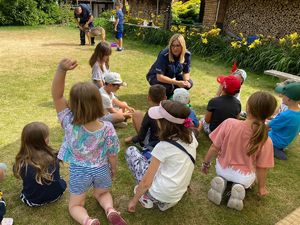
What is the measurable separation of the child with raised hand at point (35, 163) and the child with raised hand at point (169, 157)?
795 millimetres

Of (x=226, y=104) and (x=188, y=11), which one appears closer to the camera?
(x=226, y=104)

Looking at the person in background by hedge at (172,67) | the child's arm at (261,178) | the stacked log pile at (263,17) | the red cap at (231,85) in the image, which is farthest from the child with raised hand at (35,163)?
the stacked log pile at (263,17)

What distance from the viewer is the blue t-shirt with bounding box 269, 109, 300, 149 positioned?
346cm

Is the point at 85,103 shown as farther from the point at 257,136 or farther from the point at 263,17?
the point at 263,17

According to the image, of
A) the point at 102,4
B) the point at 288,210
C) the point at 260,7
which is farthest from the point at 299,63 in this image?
the point at 102,4

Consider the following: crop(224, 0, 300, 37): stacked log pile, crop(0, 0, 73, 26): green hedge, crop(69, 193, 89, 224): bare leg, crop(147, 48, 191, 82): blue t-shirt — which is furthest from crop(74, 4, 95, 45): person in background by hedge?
crop(69, 193, 89, 224): bare leg

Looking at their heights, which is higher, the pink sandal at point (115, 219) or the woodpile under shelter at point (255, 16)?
the woodpile under shelter at point (255, 16)

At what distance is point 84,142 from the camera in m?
2.24

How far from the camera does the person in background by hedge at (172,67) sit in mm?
4660

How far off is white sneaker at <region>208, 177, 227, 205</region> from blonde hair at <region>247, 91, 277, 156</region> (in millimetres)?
393

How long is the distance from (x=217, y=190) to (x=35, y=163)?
171cm

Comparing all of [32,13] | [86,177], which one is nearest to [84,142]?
[86,177]

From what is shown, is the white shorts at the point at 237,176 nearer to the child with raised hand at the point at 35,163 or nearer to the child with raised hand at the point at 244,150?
the child with raised hand at the point at 244,150

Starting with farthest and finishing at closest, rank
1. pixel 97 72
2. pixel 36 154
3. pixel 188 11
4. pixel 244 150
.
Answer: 1. pixel 188 11
2. pixel 97 72
3. pixel 244 150
4. pixel 36 154
